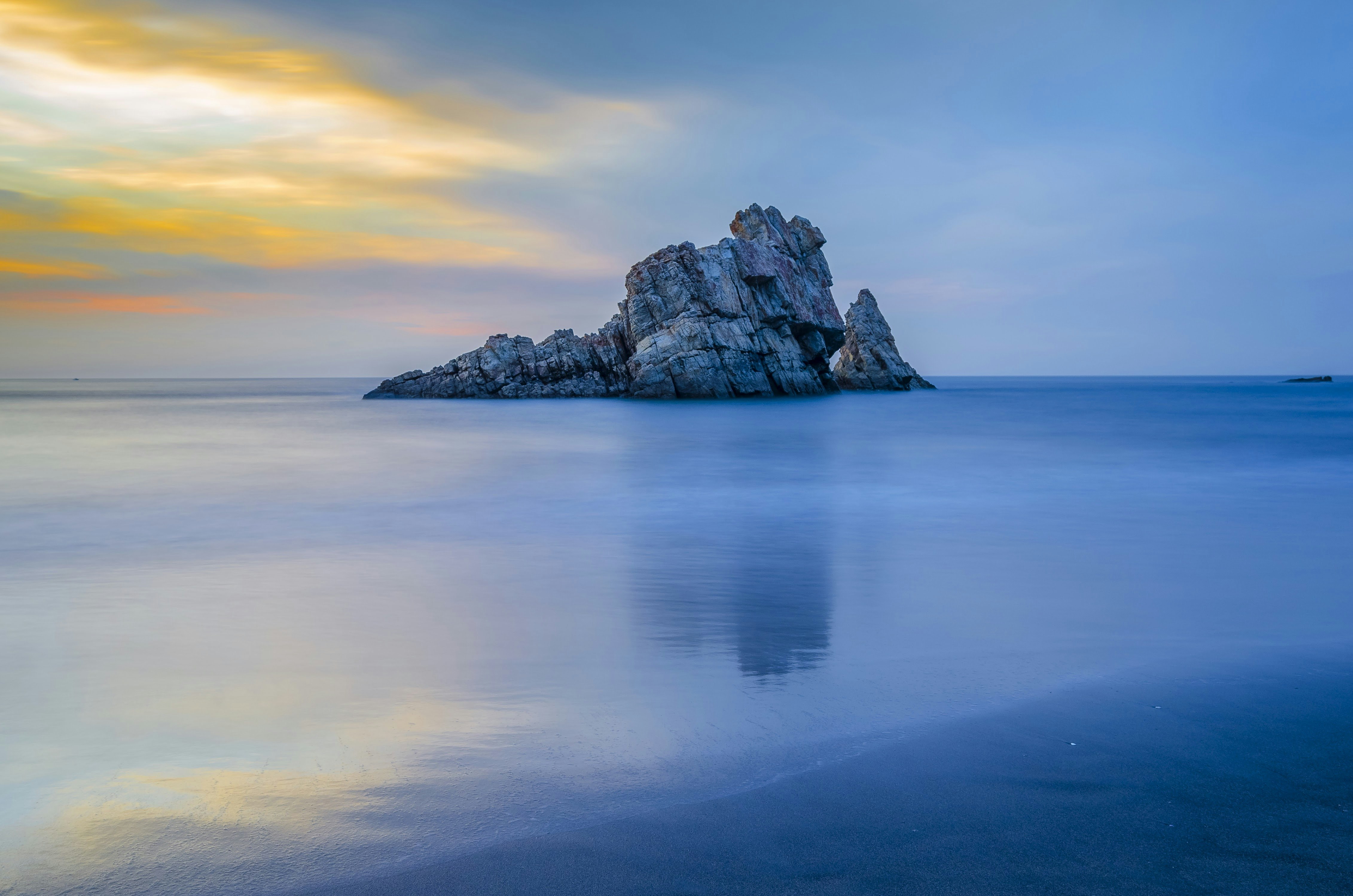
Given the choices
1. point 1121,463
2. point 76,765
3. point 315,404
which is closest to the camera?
point 76,765

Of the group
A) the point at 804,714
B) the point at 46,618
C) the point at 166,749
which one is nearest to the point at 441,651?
the point at 166,749

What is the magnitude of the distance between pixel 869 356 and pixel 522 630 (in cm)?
8067

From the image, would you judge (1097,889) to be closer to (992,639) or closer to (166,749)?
(992,639)

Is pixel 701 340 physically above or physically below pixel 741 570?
above

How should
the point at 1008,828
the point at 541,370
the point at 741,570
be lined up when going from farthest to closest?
the point at 541,370
the point at 741,570
the point at 1008,828

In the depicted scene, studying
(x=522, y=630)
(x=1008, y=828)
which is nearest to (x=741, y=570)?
(x=522, y=630)

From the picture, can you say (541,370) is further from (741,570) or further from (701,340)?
(741,570)

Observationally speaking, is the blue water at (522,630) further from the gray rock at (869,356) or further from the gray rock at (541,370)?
the gray rock at (869,356)

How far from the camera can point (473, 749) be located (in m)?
4.24

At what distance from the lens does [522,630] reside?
269 inches

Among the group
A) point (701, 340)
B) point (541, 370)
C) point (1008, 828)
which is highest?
point (701, 340)

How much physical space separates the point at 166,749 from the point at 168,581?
5201 mm

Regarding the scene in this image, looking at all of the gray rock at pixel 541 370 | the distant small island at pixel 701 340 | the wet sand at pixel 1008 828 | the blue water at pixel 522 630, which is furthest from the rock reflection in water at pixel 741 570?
the gray rock at pixel 541 370

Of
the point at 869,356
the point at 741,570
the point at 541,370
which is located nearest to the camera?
the point at 741,570
